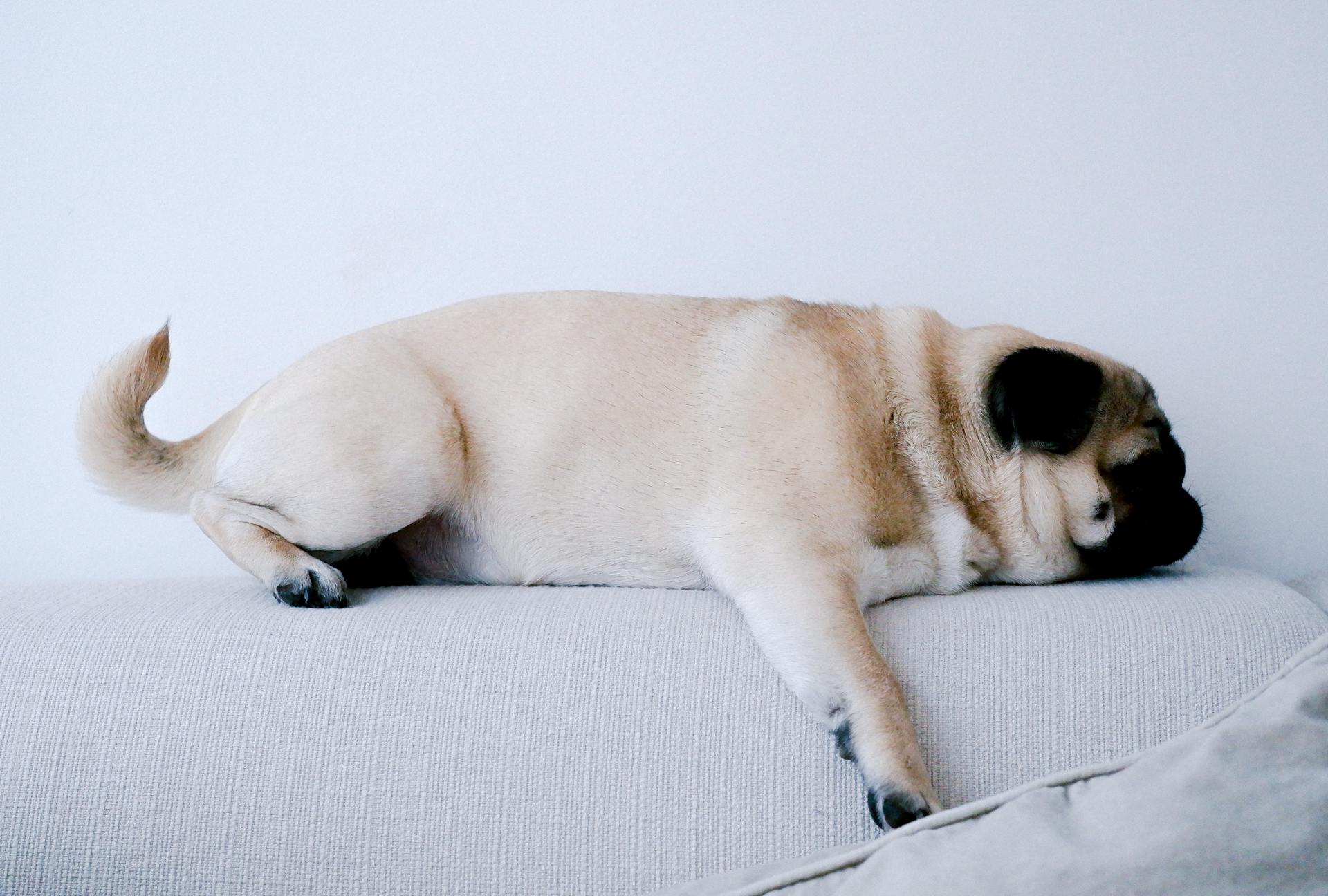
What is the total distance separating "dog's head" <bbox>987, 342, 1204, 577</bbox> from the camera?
1449 mm

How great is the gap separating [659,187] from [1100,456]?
1.01m

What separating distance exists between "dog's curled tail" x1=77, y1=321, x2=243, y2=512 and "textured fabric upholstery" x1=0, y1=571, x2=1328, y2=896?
1.36ft

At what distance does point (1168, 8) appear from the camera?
1.84 meters

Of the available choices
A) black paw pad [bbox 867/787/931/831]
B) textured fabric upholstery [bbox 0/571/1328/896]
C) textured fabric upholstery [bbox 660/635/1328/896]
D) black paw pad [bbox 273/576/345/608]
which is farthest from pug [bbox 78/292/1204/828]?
textured fabric upholstery [bbox 660/635/1328/896]

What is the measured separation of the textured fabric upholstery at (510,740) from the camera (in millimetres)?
1079

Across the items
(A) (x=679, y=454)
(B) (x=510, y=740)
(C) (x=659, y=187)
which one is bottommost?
(B) (x=510, y=740)

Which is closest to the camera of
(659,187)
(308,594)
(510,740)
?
(510,740)

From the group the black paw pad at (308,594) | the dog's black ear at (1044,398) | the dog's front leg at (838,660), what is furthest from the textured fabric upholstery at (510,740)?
the dog's black ear at (1044,398)

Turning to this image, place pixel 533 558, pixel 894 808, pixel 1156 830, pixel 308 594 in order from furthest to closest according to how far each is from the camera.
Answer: pixel 533 558
pixel 308 594
pixel 894 808
pixel 1156 830

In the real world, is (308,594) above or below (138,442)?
below

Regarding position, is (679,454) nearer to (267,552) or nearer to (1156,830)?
(267,552)

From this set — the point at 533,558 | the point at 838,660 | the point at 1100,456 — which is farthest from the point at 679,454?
the point at 1100,456

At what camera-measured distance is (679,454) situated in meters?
1.48

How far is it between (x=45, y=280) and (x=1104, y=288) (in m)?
2.25
